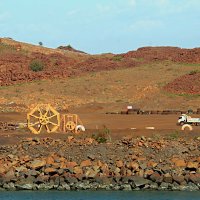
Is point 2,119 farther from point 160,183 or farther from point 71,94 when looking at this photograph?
point 160,183

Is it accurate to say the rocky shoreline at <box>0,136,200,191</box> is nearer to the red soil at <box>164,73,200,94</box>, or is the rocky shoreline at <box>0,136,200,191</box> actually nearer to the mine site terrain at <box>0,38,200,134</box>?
the mine site terrain at <box>0,38,200,134</box>

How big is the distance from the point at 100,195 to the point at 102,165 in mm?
2170

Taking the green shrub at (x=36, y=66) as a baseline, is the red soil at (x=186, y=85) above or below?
below

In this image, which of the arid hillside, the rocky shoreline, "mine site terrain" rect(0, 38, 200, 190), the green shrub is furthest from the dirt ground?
the green shrub

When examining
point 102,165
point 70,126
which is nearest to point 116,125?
point 70,126

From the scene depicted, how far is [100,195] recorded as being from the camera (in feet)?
91.6

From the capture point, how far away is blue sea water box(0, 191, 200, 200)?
27.5 m

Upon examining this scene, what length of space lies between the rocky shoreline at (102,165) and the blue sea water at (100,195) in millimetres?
417

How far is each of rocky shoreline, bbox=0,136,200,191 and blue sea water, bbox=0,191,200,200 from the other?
42cm

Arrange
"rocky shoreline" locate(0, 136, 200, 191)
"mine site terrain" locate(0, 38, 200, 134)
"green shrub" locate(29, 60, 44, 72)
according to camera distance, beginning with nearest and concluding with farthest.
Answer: "rocky shoreline" locate(0, 136, 200, 191) < "mine site terrain" locate(0, 38, 200, 134) < "green shrub" locate(29, 60, 44, 72)

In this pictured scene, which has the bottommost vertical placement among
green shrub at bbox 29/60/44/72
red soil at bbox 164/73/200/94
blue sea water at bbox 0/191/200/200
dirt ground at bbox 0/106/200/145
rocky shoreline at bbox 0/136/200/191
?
blue sea water at bbox 0/191/200/200

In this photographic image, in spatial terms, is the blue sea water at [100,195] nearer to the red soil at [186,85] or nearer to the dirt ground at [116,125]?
the dirt ground at [116,125]

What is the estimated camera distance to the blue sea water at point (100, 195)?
27453 mm

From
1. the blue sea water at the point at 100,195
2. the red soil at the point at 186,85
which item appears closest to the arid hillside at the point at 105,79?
the red soil at the point at 186,85
